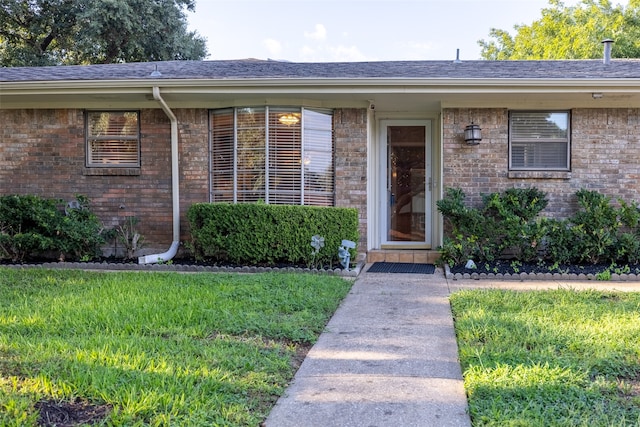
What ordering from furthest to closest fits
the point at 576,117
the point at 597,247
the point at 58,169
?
the point at 58,169
the point at 576,117
the point at 597,247

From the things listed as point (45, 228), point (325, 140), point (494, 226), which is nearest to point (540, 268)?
point (494, 226)

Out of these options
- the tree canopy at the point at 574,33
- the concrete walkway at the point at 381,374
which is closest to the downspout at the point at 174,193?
the concrete walkway at the point at 381,374

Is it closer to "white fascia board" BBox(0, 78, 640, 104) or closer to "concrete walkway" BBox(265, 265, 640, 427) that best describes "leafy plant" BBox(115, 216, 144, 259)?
"white fascia board" BBox(0, 78, 640, 104)

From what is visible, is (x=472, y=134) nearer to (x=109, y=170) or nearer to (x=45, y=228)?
(x=109, y=170)

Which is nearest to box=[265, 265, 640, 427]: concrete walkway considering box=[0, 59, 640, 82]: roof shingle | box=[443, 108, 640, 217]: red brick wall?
box=[443, 108, 640, 217]: red brick wall

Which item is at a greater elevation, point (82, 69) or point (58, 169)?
point (82, 69)

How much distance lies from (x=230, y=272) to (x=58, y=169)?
3609 millimetres

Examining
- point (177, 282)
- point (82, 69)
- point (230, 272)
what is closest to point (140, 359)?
point (177, 282)

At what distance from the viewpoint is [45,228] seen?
725 cm

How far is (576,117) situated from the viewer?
726 cm

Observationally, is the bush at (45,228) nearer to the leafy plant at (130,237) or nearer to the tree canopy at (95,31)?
the leafy plant at (130,237)

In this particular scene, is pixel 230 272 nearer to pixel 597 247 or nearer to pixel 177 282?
pixel 177 282

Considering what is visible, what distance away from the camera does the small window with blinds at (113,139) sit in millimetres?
7828

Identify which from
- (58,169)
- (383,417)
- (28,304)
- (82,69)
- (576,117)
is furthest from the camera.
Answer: (82,69)
